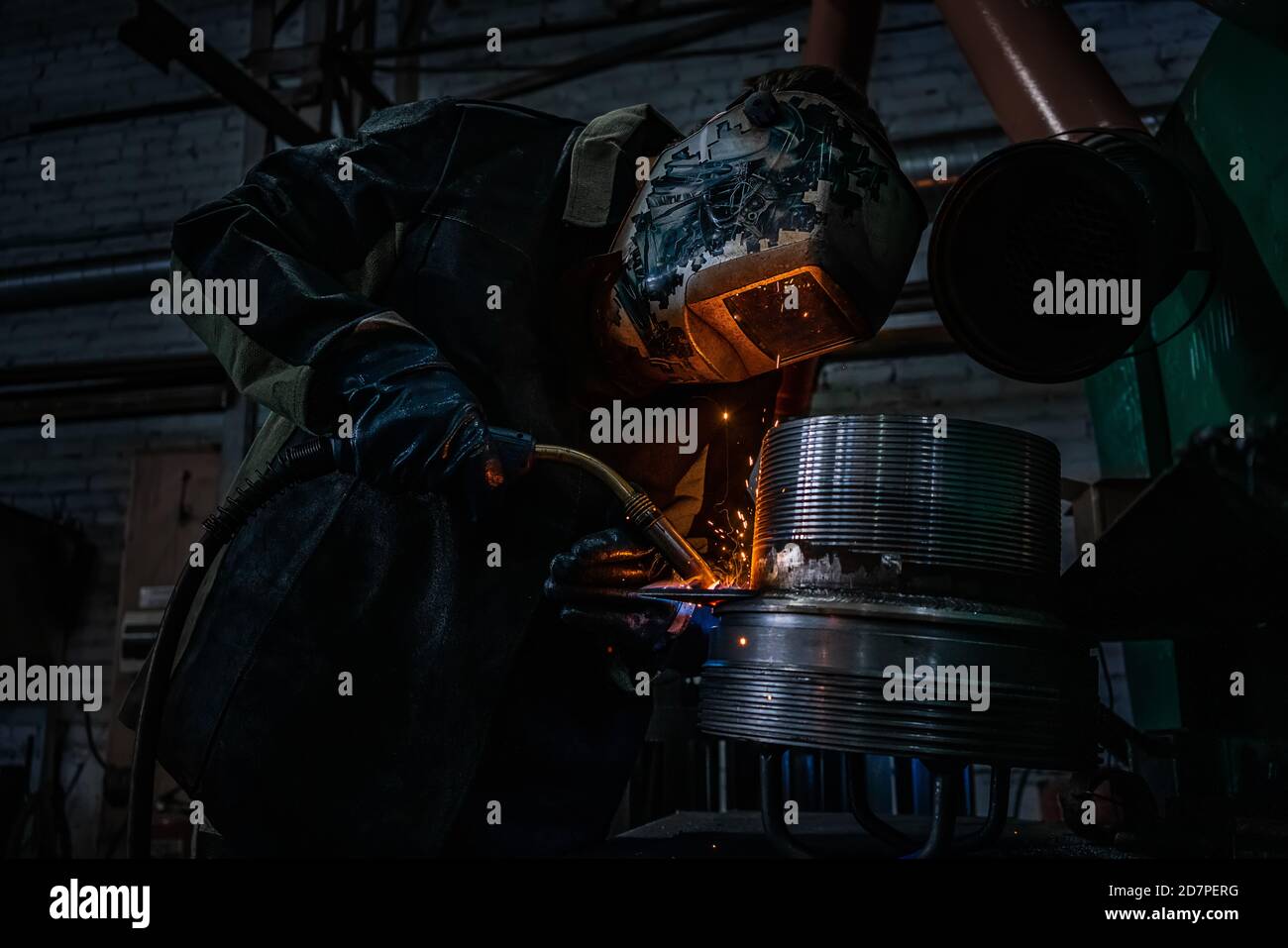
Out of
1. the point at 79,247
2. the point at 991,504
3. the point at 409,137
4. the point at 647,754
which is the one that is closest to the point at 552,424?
the point at 409,137

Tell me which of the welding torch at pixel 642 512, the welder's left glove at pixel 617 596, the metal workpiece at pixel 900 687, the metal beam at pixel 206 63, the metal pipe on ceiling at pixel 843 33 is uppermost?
the metal beam at pixel 206 63

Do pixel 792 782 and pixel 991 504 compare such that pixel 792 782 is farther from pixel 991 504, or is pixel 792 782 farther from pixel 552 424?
pixel 991 504

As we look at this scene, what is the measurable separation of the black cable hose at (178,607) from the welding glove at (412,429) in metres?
0.06

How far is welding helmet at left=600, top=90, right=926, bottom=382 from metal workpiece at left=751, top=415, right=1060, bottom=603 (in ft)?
0.81

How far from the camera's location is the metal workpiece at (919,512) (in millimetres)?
1013

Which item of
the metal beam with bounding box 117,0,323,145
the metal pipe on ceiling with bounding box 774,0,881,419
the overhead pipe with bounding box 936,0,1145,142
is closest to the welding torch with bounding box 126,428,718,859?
the overhead pipe with bounding box 936,0,1145,142

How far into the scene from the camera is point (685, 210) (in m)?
1.32

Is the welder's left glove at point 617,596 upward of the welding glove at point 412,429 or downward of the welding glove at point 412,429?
downward

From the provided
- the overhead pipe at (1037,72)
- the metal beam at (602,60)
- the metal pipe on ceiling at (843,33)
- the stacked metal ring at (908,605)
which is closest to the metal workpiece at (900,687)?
the stacked metal ring at (908,605)

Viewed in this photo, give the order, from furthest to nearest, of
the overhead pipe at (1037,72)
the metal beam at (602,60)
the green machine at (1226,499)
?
the metal beam at (602,60) < the overhead pipe at (1037,72) < the green machine at (1226,499)

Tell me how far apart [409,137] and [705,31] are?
11.1 ft

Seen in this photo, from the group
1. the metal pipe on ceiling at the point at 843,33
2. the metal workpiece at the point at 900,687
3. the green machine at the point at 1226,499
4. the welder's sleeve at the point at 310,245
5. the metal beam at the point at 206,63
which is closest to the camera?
the metal workpiece at the point at 900,687

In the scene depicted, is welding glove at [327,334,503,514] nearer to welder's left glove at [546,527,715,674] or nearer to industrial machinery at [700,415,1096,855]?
welder's left glove at [546,527,715,674]

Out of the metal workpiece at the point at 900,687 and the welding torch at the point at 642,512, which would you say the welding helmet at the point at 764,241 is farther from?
the metal workpiece at the point at 900,687
